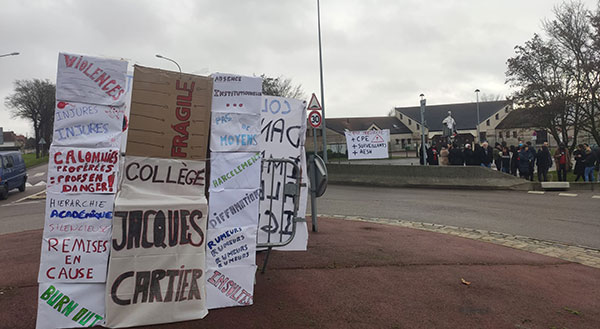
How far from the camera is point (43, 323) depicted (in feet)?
9.40

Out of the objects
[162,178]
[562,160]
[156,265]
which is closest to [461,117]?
[562,160]

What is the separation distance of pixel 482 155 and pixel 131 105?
1478cm

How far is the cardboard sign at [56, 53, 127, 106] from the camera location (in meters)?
2.96

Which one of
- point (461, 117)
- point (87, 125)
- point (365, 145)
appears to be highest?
point (461, 117)

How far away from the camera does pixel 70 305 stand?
9.59 ft

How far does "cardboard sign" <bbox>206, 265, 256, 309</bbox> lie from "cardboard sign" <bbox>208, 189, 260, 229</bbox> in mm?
398

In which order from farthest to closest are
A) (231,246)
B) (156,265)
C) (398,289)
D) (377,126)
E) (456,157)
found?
1. (377,126)
2. (456,157)
3. (398,289)
4. (231,246)
5. (156,265)

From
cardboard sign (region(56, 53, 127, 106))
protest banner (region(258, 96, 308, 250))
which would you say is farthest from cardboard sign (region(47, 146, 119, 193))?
protest banner (region(258, 96, 308, 250))

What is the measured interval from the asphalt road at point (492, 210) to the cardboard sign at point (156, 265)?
6235 millimetres

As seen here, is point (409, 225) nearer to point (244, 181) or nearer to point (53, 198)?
point (244, 181)

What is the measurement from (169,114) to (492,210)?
8.81 metres

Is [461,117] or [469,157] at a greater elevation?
[461,117]

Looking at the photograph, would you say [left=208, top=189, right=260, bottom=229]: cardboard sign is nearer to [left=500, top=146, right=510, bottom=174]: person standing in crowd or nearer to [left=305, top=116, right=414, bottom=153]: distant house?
[left=500, top=146, right=510, bottom=174]: person standing in crowd

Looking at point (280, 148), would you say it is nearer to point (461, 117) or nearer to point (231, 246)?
point (231, 246)
